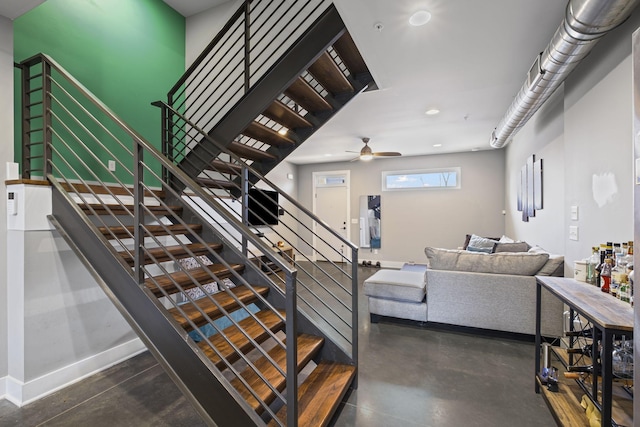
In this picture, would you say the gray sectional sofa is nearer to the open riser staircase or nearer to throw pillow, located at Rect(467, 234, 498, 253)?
the open riser staircase

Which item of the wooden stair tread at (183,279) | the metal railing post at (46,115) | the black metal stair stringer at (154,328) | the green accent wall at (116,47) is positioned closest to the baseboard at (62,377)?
the wooden stair tread at (183,279)

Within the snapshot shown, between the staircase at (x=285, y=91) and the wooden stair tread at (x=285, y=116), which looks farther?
the wooden stair tread at (x=285, y=116)

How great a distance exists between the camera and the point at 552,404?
5.79 feet

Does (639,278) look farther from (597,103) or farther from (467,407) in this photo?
(597,103)

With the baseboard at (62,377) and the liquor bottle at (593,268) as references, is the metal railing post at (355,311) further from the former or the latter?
the baseboard at (62,377)

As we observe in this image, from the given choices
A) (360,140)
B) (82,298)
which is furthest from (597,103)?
(82,298)

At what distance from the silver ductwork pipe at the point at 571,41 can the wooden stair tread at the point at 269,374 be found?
2.54 metres

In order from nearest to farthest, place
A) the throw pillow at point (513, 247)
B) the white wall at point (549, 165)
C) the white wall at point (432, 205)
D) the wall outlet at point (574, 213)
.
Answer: the wall outlet at point (574, 213) < the white wall at point (549, 165) < the throw pillow at point (513, 247) < the white wall at point (432, 205)

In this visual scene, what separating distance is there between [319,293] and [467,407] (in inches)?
109

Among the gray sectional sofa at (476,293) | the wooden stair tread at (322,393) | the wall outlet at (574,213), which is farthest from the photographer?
the gray sectional sofa at (476,293)

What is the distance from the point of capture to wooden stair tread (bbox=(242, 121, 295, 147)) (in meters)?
2.76

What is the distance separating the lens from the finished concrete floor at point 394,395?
180cm

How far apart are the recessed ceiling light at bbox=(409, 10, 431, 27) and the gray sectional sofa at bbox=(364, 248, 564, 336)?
2166 mm

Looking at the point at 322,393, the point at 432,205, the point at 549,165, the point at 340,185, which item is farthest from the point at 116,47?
the point at 432,205
